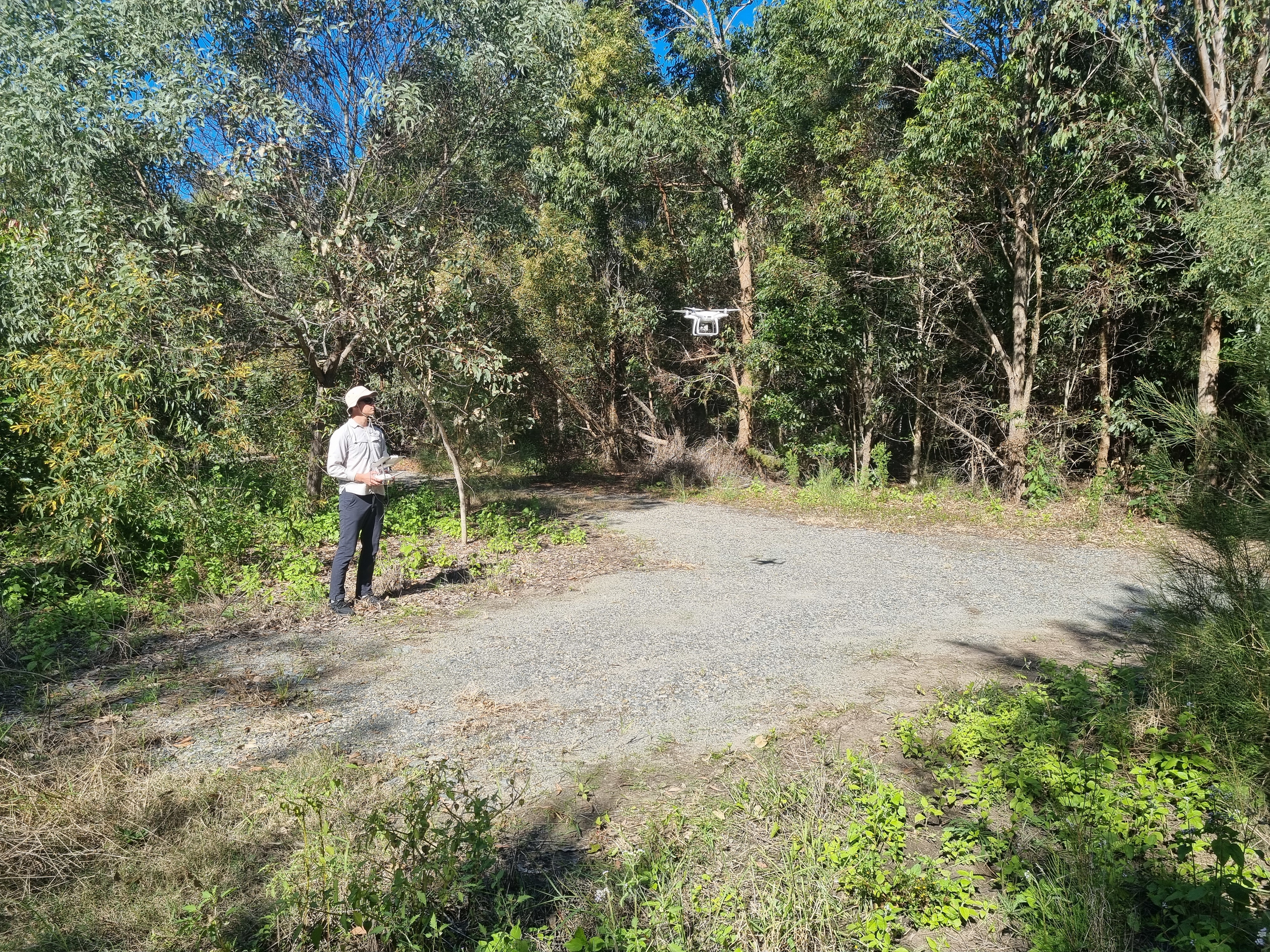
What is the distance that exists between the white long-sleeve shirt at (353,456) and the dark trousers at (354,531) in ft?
0.20

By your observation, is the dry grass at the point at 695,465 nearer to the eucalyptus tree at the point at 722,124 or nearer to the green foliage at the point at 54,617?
the eucalyptus tree at the point at 722,124

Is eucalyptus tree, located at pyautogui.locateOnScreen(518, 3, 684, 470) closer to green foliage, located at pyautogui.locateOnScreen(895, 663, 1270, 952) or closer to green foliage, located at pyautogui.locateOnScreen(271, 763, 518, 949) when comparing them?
green foliage, located at pyautogui.locateOnScreen(895, 663, 1270, 952)

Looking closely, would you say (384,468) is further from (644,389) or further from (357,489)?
(644,389)

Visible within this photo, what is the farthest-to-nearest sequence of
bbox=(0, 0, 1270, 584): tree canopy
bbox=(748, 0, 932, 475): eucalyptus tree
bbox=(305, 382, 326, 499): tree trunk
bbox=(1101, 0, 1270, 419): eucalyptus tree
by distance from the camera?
bbox=(748, 0, 932, 475): eucalyptus tree < bbox=(305, 382, 326, 499): tree trunk < bbox=(1101, 0, 1270, 419): eucalyptus tree < bbox=(0, 0, 1270, 584): tree canopy

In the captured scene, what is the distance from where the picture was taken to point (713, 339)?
17.2 m

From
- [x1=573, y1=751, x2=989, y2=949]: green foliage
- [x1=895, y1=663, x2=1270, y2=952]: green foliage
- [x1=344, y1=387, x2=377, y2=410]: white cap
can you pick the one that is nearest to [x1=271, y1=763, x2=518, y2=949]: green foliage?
[x1=573, y1=751, x2=989, y2=949]: green foliage

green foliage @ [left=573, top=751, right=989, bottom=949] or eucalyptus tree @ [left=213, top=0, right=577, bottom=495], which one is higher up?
eucalyptus tree @ [left=213, top=0, right=577, bottom=495]

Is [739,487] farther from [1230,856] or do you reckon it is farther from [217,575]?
[1230,856]

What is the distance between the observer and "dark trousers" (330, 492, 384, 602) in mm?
6125

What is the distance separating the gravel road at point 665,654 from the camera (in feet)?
13.2

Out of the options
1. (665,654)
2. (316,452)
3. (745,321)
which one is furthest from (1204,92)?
(316,452)

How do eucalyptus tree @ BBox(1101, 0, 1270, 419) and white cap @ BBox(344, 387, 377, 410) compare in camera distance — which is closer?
white cap @ BBox(344, 387, 377, 410)

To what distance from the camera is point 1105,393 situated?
435 inches

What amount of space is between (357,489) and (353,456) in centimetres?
27
